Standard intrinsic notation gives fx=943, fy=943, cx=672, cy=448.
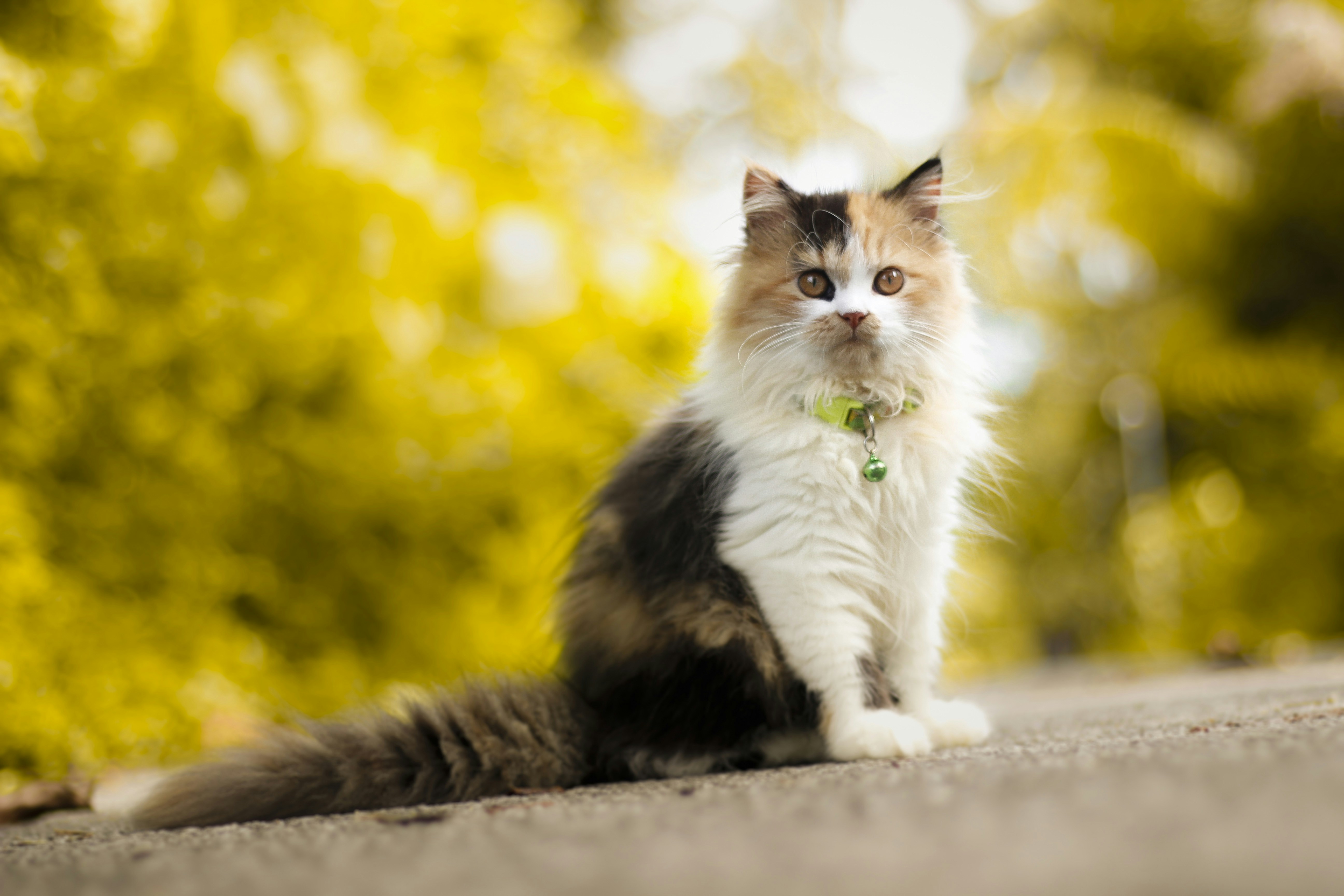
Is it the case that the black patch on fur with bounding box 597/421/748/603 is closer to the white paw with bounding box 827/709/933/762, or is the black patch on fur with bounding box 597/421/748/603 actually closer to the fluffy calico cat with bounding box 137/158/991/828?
the fluffy calico cat with bounding box 137/158/991/828

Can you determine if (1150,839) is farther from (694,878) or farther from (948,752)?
(948,752)

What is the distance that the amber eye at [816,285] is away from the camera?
5.93ft

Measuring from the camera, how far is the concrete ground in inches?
28.0

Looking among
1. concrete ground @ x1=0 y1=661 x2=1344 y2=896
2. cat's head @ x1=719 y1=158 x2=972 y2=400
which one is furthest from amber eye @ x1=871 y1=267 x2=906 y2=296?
concrete ground @ x1=0 y1=661 x2=1344 y2=896

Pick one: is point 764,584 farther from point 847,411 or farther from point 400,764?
point 400,764

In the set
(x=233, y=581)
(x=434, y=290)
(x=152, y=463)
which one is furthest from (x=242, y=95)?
(x=233, y=581)

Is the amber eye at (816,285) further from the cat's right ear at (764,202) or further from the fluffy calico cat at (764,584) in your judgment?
the cat's right ear at (764,202)

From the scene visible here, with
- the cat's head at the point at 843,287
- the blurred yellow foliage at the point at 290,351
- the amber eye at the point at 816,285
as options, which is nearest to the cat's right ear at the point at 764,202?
the cat's head at the point at 843,287

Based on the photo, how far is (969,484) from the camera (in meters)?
1.96

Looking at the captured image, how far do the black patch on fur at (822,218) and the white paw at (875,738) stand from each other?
0.86 m

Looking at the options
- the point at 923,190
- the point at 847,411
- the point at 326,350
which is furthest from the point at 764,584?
the point at 326,350

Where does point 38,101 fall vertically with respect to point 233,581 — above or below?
above

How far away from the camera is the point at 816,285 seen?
1.81 m

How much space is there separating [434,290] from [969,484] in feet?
6.66
